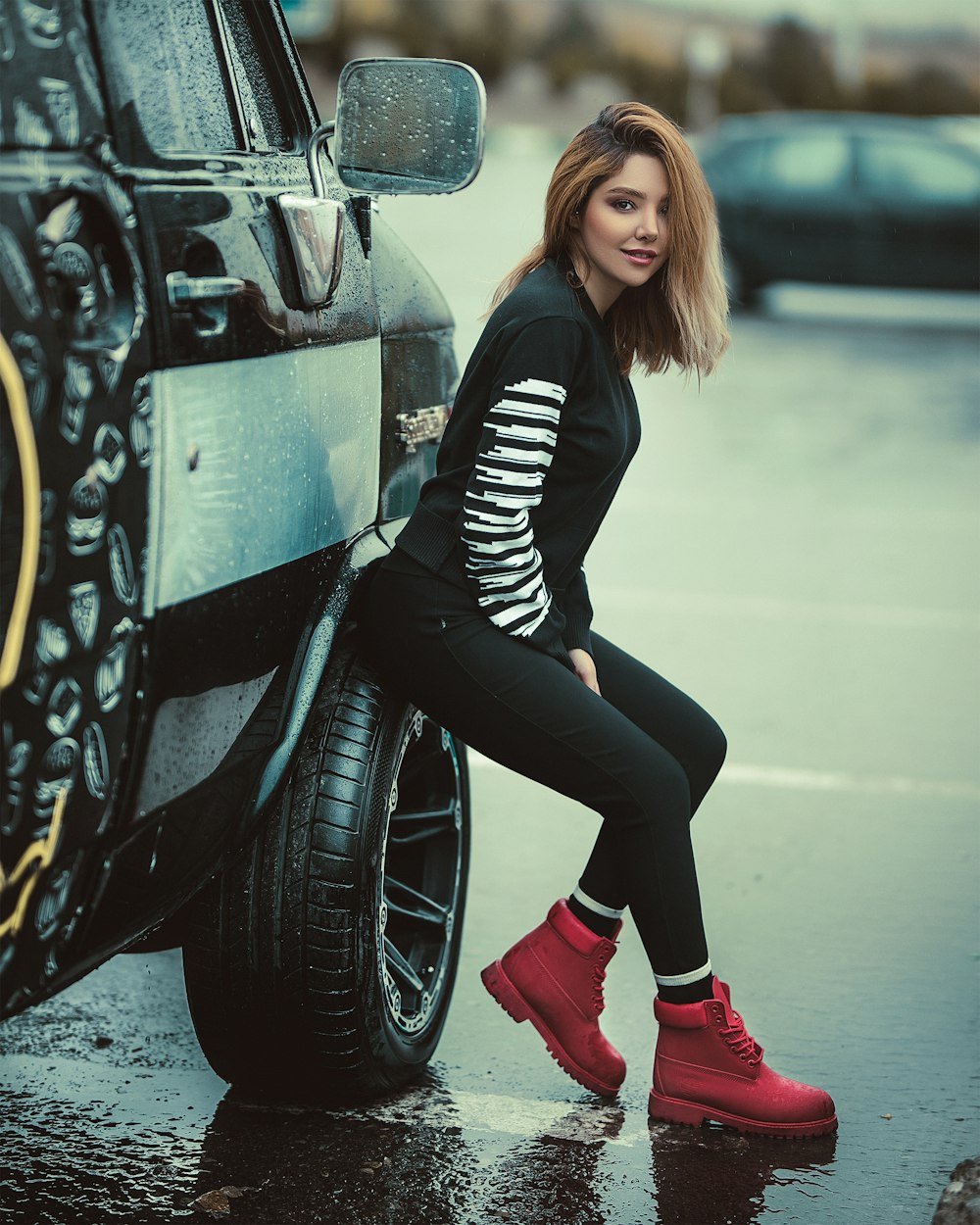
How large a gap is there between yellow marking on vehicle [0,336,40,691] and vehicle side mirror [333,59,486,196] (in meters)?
1.13

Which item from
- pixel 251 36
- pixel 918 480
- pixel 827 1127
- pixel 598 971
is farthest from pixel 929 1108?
pixel 918 480

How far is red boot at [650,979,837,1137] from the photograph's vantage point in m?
3.23

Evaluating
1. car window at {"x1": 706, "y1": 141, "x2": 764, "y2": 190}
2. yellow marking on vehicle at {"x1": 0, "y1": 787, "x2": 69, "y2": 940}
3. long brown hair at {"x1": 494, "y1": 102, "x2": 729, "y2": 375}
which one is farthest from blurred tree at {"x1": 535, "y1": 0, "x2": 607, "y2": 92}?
yellow marking on vehicle at {"x1": 0, "y1": 787, "x2": 69, "y2": 940}

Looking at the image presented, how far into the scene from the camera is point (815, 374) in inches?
550

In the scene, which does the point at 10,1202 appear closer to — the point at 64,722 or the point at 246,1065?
the point at 246,1065

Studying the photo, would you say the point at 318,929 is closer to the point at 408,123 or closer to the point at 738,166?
the point at 408,123

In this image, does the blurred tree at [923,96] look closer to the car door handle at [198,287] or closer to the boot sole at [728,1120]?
the boot sole at [728,1120]

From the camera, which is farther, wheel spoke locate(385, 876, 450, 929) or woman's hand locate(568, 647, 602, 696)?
wheel spoke locate(385, 876, 450, 929)

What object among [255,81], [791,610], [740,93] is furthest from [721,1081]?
[740,93]

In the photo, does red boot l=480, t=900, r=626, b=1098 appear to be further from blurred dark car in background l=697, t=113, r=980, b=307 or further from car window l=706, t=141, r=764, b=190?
car window l=706, t=141, r=764, b=190

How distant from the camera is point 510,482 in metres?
2.90

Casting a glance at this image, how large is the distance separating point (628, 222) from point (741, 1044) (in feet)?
4.82

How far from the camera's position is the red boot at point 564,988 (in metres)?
3.35

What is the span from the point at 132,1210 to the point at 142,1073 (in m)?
0.55
